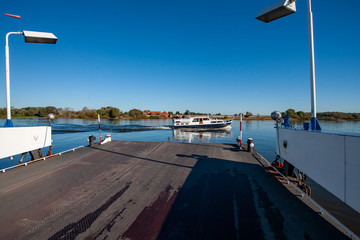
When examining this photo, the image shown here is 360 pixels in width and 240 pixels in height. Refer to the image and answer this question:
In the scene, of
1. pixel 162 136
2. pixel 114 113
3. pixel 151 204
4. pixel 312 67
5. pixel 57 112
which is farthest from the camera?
pixel 57 112

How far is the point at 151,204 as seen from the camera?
3.29 metres

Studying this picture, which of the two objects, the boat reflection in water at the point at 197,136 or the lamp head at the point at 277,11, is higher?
the lamp head at the point at 277,11

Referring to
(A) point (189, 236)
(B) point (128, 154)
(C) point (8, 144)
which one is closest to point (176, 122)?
(B) point (128, 154)

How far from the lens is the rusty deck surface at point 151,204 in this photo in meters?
2.52

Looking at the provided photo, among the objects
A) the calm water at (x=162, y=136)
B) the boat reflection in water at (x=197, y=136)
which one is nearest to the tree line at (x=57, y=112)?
the calm water at (x=162, y=136)

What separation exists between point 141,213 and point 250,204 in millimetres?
2181

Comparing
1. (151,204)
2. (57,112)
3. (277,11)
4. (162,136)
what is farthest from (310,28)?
(57,112)

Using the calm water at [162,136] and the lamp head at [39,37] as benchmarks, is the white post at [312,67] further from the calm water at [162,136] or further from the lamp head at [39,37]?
the calm water at [162,136]

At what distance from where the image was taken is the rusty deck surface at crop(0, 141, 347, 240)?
252cm

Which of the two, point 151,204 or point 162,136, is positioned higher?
point 151,204

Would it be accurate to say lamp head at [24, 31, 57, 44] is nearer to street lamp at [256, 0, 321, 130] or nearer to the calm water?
street lamp at [256, 0, 321, 130]

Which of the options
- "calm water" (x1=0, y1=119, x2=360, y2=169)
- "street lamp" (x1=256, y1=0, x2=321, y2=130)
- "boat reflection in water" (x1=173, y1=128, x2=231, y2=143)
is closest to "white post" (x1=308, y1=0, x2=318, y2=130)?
"street lamp" (x1=256, y1=0, x2=321, y2=130)

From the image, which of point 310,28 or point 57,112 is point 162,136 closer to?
point 310,28

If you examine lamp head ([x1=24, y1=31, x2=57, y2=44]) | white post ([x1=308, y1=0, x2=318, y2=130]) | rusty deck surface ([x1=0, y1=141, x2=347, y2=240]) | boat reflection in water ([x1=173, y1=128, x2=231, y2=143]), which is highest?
lamp head ([x1=24, y1=31, x2=57, y2=44])
